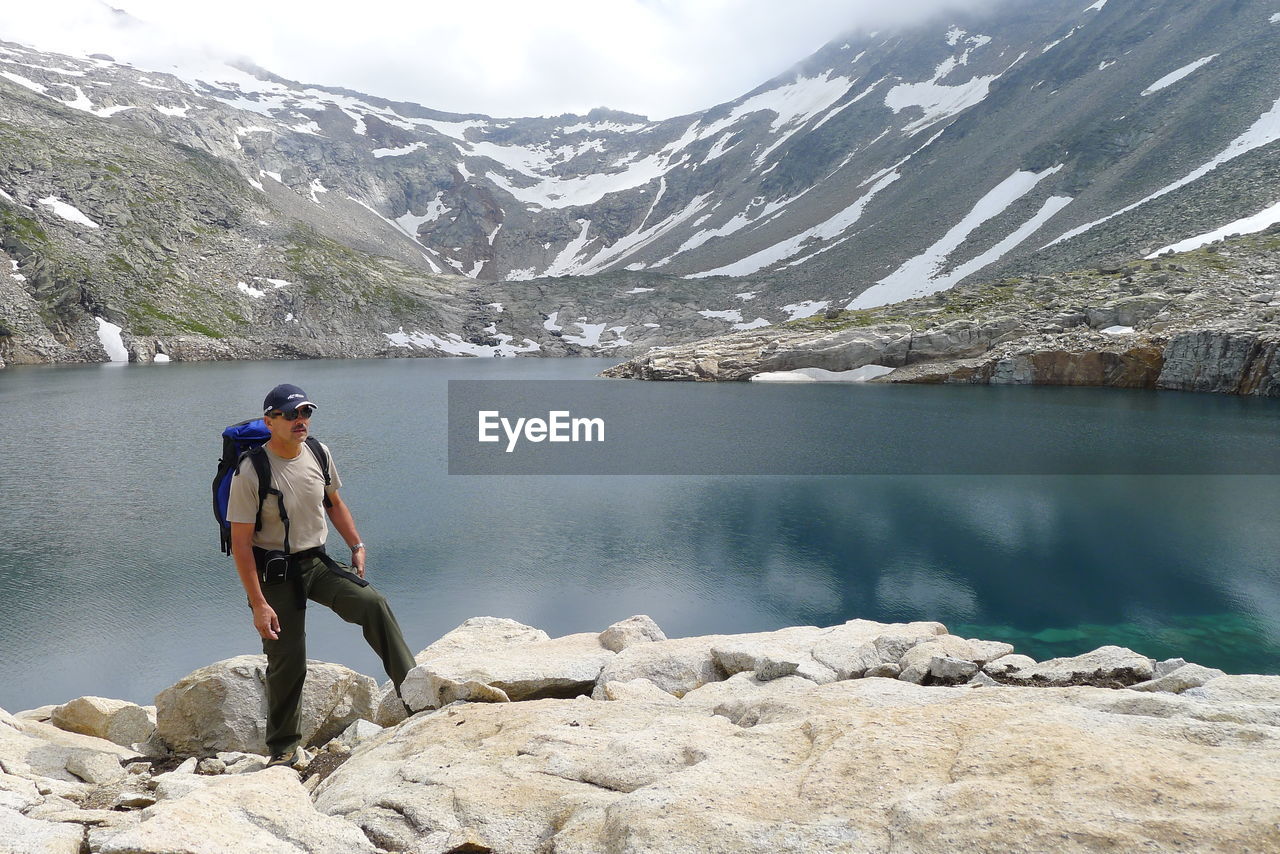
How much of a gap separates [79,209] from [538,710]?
13830cm

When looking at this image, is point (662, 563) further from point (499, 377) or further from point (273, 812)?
point (499, 377)

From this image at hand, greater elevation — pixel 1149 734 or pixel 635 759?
pixel 1149 734

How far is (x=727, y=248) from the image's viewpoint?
566ft

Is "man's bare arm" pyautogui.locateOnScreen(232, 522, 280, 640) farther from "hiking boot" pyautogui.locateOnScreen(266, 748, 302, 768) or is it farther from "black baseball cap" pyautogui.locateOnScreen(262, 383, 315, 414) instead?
"hiking boot" pyautogui.locateOnScreen(266, 748, 302, 768)

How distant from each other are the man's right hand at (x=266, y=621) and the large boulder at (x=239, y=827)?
5.83 ft

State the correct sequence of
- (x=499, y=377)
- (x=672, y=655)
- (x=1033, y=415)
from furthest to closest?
(x=499, y=377)
(x=1033, y=415)
(x=672, y=655)

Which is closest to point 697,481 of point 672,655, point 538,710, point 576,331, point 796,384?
point 672,655

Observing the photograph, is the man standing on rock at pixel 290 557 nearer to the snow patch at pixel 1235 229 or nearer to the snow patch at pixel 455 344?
the snow patch at pixel 1235 229

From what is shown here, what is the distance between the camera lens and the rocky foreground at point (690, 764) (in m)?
3.77

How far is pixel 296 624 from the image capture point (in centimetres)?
741

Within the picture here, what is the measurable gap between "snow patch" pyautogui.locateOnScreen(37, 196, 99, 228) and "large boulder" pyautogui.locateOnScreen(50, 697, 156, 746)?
5114 inches

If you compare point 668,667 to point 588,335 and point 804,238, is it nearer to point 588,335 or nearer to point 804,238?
point 588,335

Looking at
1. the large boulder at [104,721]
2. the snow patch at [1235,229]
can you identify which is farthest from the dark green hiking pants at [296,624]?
the snow patch at [1235,229]

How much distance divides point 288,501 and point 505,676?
3287mm
